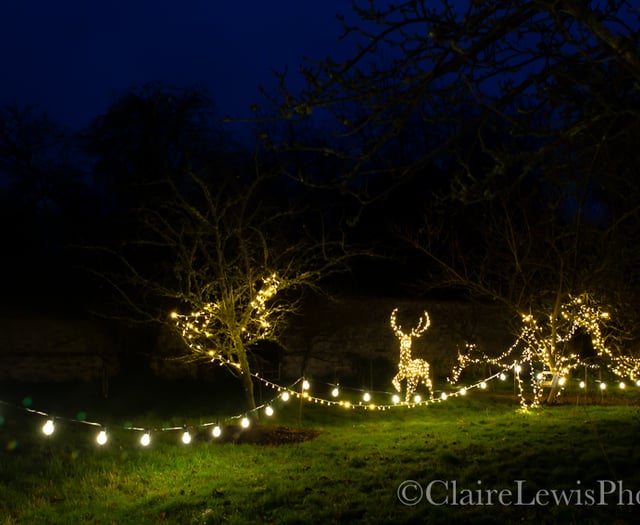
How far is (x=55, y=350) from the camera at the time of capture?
14148 millimetres

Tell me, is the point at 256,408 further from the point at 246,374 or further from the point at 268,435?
the point at 246,374

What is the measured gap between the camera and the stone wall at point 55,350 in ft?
45.0

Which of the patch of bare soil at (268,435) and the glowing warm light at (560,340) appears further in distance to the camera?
the glowing warm light at (560,340)

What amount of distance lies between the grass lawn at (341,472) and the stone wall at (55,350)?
2539 millimetres

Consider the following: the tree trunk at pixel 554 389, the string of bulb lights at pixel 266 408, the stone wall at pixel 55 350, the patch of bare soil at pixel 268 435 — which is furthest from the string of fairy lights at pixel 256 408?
the stone wall at pixel 55 350

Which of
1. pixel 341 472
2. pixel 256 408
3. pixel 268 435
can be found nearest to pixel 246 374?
pixel 256 408

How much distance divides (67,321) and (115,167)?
17.4 ft

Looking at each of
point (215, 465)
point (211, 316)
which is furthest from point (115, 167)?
point (215, 465)

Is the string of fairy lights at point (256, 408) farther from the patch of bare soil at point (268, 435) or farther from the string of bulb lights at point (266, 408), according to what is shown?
the patch of bare soil at point (268, 435)

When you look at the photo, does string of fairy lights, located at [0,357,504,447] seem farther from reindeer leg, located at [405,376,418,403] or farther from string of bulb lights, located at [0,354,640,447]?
reindeer leg, located at [405,376,418,403]

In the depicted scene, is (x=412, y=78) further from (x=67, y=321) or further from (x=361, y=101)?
(x=67, y=321)

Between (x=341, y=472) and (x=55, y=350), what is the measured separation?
938 cm

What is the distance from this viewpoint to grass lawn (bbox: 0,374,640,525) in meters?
5.44

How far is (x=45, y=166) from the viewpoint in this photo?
21.1 metres
